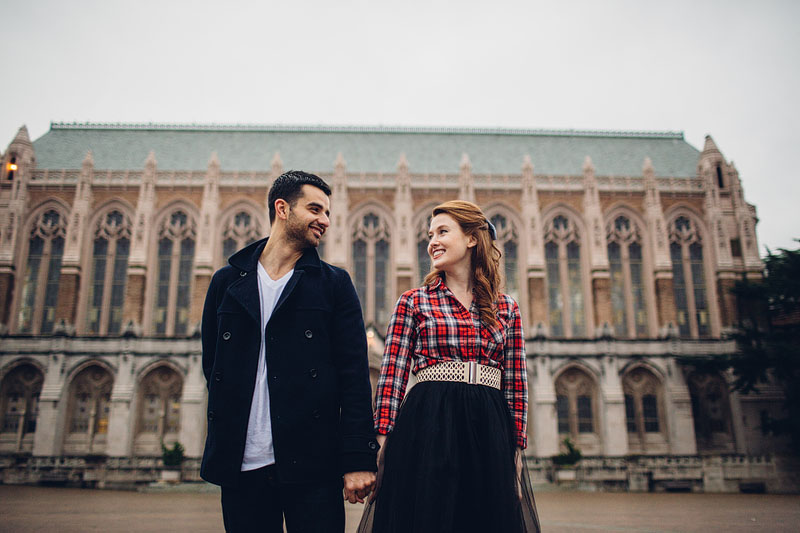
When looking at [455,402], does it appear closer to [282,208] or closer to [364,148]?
[282,208]

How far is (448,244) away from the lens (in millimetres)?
3938

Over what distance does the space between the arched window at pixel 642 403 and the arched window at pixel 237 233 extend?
19.5 meters

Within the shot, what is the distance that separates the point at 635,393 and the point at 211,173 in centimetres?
2325

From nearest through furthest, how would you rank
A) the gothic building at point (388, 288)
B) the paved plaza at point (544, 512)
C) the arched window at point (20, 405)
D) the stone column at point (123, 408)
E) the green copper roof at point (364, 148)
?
the paved plaza at point (544, 512) → the stone column at point (123, 408) → the gothic building at point (388, 288) → the arched window at point (20, 405) → the green copper roof at point (364, 148)

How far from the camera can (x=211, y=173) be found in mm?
27953

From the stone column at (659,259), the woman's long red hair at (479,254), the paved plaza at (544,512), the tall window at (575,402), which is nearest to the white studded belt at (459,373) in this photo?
the woman's long red hair at (479,254)

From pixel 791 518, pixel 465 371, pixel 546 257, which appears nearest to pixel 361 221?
pixel 546 257

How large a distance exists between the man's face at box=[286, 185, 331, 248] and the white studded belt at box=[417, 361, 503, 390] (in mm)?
1170

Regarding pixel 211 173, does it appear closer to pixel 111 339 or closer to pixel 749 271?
pixel 111 339

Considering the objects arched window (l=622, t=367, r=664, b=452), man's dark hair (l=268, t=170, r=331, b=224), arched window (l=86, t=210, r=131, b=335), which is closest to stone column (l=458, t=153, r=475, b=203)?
arched window (l=622, t=367, r=664, b=452)

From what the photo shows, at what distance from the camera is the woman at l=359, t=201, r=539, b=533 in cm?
333

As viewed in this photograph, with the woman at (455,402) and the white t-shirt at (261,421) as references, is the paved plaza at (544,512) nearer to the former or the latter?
the woman at (455,402)

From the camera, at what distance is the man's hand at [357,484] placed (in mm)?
3145

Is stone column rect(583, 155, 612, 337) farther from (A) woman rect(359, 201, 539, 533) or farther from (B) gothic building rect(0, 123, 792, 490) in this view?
(A) woman rect(359, 201, 539, 533)
